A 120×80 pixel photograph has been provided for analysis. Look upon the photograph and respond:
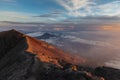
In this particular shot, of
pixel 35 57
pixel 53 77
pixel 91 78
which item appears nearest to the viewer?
pixel 91 78

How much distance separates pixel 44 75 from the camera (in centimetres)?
11156

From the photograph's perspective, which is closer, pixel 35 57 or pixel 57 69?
pixel 57 69

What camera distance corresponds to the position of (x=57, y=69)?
113 meters

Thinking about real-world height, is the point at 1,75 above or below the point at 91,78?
below

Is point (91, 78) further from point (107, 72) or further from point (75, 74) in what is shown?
point (107, 72)

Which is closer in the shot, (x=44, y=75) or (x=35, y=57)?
(x=44, y=75)

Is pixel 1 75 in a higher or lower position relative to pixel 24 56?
lower

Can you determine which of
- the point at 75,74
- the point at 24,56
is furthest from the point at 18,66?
the point at 75,74

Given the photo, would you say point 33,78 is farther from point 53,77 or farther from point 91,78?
point 91,78

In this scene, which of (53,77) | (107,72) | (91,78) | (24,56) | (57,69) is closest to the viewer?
(91,78)

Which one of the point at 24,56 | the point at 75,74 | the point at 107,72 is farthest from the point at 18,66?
the point at 107,72

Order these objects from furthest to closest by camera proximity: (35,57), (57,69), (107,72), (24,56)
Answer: (107,72), (24,56), (35,57), (57,69)

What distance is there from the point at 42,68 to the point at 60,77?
1695 cm

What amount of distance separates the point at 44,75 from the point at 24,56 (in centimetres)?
3462
